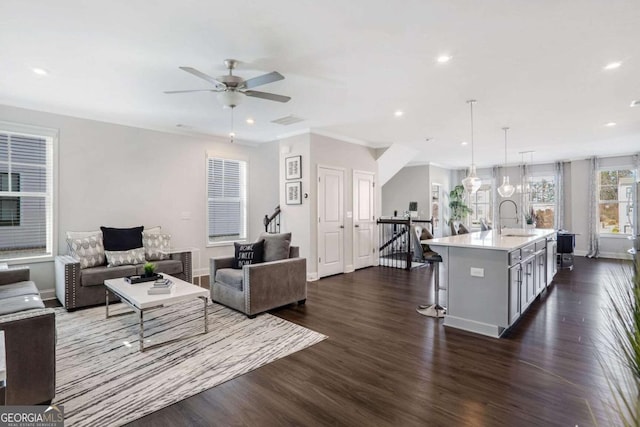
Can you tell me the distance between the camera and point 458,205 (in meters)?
11.0

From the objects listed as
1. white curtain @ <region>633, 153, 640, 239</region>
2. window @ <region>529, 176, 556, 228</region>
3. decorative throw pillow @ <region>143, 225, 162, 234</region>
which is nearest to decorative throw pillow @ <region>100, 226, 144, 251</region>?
decorative throw pillow @ <region>143, 225, 162, 234</region>

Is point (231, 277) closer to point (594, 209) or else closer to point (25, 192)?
point (25, 192)

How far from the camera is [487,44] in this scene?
2.88m

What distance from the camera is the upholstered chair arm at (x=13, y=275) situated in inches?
141

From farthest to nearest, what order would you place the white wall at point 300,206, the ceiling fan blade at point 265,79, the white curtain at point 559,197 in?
the white curtain at point 559,197, the white wall at point 300,206, the ceiling fan blade at point 265,79

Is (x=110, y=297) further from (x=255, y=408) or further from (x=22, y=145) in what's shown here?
(x=255, y=408)

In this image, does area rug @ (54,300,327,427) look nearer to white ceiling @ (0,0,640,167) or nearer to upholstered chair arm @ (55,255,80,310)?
upholstered chair arm @ (55,255,80,310)

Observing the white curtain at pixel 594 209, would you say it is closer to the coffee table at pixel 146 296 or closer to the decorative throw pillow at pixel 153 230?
the coffee table at pixel 146 296

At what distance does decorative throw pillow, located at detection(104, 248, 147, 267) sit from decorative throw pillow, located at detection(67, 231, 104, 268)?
127 mm

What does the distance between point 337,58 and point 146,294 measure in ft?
9.98

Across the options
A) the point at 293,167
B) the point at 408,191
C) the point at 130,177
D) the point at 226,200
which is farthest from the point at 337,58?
the point at 408,191

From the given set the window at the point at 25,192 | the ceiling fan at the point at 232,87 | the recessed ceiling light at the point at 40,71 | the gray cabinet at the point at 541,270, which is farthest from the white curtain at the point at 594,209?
the window at the point at 25,192

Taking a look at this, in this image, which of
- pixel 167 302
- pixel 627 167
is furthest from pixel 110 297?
pixel 627 167

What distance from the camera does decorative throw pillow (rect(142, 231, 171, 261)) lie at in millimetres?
5113
